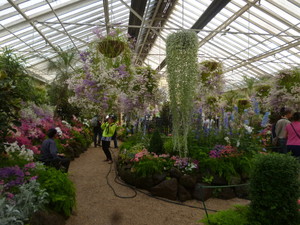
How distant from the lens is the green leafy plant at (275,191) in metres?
1.63

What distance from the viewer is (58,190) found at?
238cm

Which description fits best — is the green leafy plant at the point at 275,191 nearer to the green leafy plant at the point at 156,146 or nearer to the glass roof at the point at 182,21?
the green leafy plant at the point at 156,146

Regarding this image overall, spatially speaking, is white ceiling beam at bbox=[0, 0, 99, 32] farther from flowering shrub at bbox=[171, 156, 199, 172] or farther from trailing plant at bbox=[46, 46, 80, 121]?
flowering shrub at bbox=[171, 156, 199, 172]

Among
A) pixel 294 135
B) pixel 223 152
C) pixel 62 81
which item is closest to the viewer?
pixel 294 135

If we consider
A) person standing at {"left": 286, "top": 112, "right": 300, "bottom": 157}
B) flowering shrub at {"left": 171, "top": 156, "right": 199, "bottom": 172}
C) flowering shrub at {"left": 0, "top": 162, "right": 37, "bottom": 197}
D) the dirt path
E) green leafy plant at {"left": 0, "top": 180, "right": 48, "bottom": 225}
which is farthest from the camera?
flowering shrub at {"left": 171, "top": 156, "right": 199, "bottom": 172}

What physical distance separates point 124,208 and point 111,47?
7.98 ft

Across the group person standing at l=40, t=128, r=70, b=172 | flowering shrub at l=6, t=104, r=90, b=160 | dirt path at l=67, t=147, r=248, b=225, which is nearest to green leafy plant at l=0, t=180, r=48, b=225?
dirt path at l=67, t=147, r=248, b=225

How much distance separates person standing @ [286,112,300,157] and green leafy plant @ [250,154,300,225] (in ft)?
5.72

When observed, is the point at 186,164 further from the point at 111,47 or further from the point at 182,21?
the point at 182,21

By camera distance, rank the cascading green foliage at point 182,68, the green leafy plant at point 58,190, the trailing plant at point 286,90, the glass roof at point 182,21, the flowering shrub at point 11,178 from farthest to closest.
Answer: the glass roof at point 182,21
the trailing plant at point 286,90
the cascading green foliage at point 182,68
the green leafy plant at point 58,190
the flowering shrub at point 11,178

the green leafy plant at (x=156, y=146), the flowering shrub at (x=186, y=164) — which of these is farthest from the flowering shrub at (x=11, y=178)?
the green leafy plant at (x=156, y=146)

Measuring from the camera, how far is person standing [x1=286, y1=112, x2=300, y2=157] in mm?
3207

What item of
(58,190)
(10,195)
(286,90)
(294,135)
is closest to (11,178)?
(10,195)

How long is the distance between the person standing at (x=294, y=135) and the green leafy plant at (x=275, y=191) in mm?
1742
